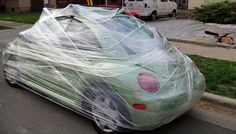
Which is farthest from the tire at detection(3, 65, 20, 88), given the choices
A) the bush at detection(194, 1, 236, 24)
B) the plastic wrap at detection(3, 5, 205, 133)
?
the bush at detection(194, 1, 236, 24)

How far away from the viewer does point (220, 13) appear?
14.4m

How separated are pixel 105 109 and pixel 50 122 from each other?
94 cm

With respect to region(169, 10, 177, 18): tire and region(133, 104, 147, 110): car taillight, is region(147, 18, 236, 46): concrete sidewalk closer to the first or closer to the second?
region(169, 10, 177, 18): tire

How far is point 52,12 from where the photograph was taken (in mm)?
6008

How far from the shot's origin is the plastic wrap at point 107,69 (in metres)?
4.13

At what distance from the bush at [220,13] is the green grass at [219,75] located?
6243mm

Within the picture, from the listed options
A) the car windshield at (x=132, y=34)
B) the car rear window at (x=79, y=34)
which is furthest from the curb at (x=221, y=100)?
the car rear window at (x=79, y=34)

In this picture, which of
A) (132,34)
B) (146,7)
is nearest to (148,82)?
(132,34)

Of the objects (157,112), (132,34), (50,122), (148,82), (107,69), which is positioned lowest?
(50,122)

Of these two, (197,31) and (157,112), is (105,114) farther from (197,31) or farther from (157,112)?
(197,31)

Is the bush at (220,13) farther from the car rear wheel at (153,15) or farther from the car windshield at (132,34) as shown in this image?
the car windshield at (132,34)

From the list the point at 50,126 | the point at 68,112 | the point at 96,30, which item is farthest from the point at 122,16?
the point at 50,126

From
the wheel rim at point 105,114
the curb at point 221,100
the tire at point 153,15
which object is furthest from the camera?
the tire at point 153,15

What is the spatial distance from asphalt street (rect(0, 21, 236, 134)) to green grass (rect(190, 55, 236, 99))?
115 cm
